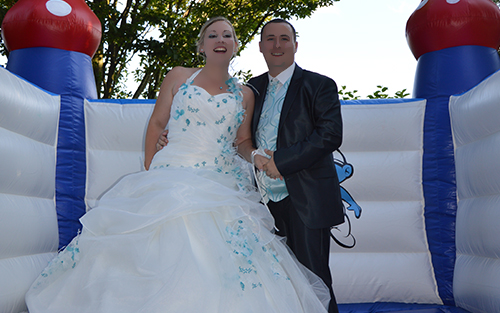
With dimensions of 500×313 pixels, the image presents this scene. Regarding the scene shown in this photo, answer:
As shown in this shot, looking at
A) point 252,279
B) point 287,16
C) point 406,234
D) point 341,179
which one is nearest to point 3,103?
point 252,279

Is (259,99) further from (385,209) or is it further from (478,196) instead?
(478,196)

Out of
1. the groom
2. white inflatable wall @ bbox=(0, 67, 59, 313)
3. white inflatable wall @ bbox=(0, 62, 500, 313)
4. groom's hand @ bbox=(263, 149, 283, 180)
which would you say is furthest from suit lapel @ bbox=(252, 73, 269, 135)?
white inflatable wall @ bbox=(0, 67, 59, 313)

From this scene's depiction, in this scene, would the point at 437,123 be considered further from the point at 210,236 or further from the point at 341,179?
the point at 210,236

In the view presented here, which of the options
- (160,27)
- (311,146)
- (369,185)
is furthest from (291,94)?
(160,27)

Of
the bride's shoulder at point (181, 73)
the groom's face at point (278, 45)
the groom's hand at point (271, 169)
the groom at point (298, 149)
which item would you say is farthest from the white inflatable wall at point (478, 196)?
the bride's shoulder at point (181, 73)

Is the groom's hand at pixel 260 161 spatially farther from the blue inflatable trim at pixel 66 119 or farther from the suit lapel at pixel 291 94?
the blue inflatable trim at pixel 66 119

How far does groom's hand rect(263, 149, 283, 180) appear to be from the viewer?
1.89 meters

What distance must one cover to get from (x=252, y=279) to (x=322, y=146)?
2.11ft

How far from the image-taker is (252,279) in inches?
64.6

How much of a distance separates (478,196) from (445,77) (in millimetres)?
903

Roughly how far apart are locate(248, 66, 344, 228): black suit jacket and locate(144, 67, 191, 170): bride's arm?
58cm

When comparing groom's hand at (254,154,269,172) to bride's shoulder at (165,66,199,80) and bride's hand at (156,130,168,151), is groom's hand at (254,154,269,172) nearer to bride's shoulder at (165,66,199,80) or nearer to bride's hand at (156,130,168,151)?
bride's hand at (156,130,168,151)

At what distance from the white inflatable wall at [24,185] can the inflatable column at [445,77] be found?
256cm

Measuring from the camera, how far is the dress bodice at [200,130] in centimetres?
200
